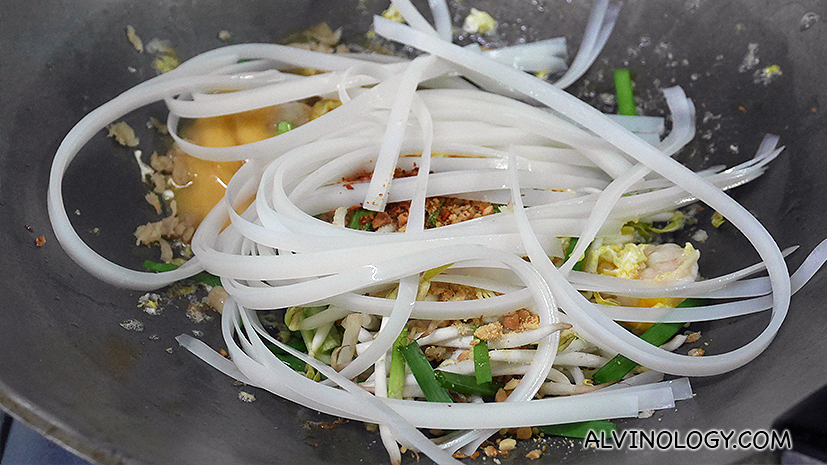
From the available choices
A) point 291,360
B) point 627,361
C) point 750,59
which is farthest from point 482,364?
point 750,59

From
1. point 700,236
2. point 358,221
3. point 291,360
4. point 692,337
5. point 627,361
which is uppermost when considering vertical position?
point 700,236

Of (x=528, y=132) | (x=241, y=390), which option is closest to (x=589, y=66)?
(x=528, y=132)

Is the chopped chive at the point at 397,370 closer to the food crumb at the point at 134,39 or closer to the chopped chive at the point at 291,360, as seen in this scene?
the chopped chive at the point at 291,360

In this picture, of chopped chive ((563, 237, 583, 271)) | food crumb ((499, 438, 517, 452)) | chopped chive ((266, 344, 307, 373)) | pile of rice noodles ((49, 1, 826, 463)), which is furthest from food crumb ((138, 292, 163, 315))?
chopped chive ((563, 237, 583, 271))

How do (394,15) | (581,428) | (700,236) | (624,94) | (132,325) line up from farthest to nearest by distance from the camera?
(394,15) → (624,94) → (700,236) → (132,325) → (581,428)

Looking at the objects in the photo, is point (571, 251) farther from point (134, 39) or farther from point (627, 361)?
point (134, 39)

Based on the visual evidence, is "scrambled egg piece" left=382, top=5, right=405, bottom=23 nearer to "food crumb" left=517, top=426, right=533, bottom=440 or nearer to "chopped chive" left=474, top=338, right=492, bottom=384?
"chopped chive" left=474, top=338, right=492, bottom=384
